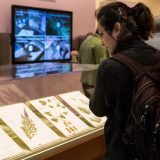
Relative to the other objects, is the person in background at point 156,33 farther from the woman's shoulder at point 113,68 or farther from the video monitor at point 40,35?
the video monitor at point 40,35

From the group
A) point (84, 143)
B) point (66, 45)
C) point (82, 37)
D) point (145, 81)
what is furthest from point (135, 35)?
point (82, 37)

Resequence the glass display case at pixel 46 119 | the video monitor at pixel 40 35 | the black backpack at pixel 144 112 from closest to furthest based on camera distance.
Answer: the black backpack at pixel 144 112 → the glass display case at pixel 46 119 → the video monitor at pixel 40 35

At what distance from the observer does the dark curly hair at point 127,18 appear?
160cm

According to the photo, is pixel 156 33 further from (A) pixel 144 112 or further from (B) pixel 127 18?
(A) pixel 144 112

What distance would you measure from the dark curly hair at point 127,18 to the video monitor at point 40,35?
300 centimetres

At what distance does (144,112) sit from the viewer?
4.58 ft

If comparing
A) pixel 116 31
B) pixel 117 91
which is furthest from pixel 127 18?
pixel 117 91

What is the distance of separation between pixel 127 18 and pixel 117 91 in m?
0.36

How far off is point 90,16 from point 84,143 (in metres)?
4.03

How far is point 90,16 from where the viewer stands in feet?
19.1

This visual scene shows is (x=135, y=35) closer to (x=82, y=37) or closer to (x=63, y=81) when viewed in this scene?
(x=63, y=81)

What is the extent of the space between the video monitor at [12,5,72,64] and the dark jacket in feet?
10.1

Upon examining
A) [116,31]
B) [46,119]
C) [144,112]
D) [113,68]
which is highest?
[116,31]

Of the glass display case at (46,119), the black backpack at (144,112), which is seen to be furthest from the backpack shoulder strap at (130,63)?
the glass display case at (46,119)
